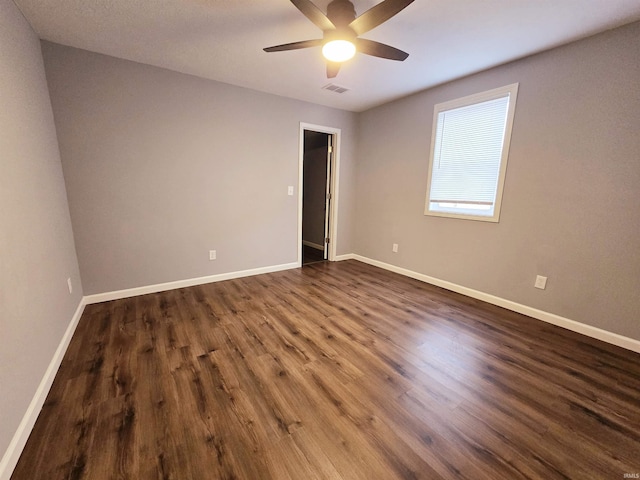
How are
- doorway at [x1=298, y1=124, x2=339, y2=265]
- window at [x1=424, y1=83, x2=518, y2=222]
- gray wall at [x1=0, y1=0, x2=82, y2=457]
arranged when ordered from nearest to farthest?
gray wall at [x1=0, y1=0, x2=82, y2=457]
window at [x1=424, y1=83, x2=518, y2=222]
doorway at [x1=298, y1=124, x2=339, y2=265]

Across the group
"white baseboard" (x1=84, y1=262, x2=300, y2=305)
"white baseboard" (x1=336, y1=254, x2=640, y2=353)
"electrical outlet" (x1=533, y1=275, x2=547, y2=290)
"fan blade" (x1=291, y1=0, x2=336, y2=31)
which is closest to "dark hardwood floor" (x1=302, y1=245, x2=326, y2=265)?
"white baseboard" (x1=84, y1=262, x2=300, y2=305)

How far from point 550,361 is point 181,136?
409 cm

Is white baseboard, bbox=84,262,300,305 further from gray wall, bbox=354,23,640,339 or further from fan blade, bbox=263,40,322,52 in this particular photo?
fan blade, bbox=263,40,322,52

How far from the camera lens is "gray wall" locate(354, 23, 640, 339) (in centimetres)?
202

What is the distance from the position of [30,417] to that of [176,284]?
6.35 ft

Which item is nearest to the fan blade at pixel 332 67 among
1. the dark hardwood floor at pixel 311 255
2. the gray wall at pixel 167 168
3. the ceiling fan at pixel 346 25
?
the ceiling fan at pixel 346 25

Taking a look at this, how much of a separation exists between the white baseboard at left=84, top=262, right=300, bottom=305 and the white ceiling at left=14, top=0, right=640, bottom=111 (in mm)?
2430

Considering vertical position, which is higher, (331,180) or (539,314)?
(331,180)

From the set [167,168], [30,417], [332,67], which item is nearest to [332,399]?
[30,417]

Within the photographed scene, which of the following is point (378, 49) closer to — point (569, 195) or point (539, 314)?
point (569, 195)

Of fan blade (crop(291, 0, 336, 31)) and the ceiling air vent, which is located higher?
the ceiling air vent

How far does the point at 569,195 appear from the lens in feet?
7.52

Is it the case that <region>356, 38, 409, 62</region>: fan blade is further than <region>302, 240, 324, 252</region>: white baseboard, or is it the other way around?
<region>302, 240, 324, 252</region>: white baseboard

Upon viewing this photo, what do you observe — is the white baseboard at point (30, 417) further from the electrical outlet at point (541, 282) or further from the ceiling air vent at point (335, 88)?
the electrical outlet at point (541, 282)
